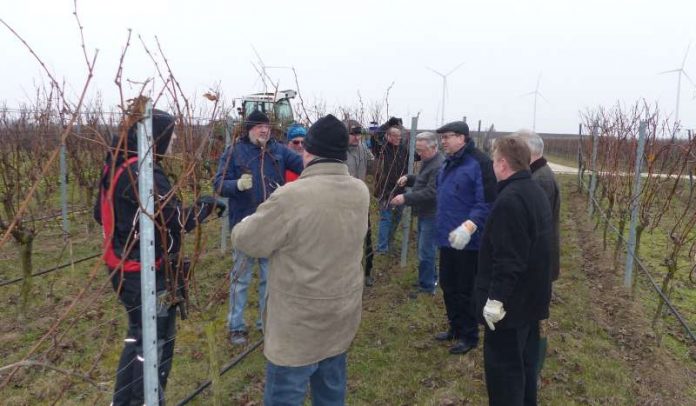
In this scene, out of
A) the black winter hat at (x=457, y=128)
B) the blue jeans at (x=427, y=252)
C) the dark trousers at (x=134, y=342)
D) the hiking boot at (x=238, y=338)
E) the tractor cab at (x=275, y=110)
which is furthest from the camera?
the blue jeans at (x=427, y=252)

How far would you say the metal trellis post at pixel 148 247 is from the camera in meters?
1.76

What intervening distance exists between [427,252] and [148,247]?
3662 millimetres

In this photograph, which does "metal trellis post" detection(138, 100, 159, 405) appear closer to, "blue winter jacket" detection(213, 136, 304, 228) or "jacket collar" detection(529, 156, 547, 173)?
"blue winter jacket" detection(213, 136, 304, 228)

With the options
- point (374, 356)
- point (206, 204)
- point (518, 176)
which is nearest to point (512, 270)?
point (518, 176)

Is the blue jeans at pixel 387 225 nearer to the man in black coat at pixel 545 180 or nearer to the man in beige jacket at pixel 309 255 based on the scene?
the man in black coat at pixel 545 180

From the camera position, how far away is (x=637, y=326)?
14.9ft

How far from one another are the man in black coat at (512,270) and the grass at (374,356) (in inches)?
37.2

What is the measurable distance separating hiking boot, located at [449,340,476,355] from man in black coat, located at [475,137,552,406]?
1.40 metres

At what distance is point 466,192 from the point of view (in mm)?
3732

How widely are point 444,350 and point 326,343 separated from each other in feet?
7.38

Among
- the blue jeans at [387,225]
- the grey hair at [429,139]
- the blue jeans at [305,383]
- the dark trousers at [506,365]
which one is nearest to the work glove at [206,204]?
the blue jeans at [305,383]

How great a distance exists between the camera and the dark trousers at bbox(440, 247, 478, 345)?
3.79 metres

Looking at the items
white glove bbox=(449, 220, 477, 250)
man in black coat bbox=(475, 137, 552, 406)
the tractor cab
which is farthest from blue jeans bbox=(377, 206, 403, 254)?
man in black coat bbox=(475, 137, 552, 406)

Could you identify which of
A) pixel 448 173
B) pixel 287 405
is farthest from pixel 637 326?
Result: pixel 287 405
